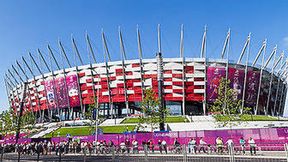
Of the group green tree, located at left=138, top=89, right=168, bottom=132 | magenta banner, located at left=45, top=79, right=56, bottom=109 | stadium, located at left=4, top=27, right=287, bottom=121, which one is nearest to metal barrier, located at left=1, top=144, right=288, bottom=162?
green tree, located at left=138, top=89, right=168, bottom=132

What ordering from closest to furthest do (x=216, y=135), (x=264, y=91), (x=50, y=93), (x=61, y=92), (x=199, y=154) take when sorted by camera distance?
(x=199, y=154), (x=216, y=135), (x=61, y=92), (x=264, y=91), (x=50, y=93)

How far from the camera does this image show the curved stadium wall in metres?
84.9

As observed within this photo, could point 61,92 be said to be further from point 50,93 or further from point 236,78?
point 236,78

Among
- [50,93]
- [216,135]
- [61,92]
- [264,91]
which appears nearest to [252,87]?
[264,91]

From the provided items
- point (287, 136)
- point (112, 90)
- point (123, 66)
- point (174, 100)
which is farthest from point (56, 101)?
point (287, 136)

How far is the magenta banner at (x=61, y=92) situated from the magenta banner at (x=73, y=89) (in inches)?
61.7

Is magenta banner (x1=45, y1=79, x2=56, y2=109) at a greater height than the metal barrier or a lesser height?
greater

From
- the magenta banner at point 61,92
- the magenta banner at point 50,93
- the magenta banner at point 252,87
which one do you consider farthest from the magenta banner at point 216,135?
the magenta banner at point 252,87

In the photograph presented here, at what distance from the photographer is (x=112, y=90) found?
87562 millimetres

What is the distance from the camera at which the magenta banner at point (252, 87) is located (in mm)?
87750

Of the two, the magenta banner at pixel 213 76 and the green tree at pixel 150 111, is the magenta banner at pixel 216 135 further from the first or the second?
the magenta banner at pixel 213 76

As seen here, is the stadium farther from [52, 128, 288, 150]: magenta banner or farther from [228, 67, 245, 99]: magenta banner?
[52, 128, 288, 150]: magenta banner

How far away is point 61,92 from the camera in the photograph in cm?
9294

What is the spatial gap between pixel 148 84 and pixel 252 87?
32.8 m
